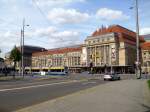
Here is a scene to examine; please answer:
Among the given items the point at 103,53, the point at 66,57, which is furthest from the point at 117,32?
the point at 66,57

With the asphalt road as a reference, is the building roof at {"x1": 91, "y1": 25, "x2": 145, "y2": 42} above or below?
above

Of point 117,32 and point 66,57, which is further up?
point 117,32

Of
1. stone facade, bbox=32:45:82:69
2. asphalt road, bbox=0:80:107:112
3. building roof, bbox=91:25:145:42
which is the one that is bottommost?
asphalt road, bbox=0:80:107:112

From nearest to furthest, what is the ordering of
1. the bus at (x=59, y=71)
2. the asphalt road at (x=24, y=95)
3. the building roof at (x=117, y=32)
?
the asphalt road at (x=24, y=95) < the bus at (x=59, y=71) < the building roof at (x=117, y=32)

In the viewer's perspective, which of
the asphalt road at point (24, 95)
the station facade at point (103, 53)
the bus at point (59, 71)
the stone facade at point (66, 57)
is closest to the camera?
the asphalt road at point (24, 95)

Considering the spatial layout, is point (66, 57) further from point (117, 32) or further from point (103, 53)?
point (117, 32)

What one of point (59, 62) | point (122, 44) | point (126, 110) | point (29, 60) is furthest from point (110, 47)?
point (126, 110)

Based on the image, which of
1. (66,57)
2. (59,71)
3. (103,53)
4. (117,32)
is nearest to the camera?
(59,71)

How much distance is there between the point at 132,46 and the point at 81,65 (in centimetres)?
2874

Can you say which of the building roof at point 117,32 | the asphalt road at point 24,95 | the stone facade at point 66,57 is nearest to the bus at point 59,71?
the stone facade at point 66,57

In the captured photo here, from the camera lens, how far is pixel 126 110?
10.2 meters

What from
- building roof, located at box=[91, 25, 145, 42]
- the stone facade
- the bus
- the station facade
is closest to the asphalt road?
the bus

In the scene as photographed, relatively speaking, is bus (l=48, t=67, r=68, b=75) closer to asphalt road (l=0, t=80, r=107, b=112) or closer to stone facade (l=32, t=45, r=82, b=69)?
stone facade (l=32, t=45, r=82, b=69)

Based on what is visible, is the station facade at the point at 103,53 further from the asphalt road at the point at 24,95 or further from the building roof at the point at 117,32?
the asphalt road at the point at 24,95
